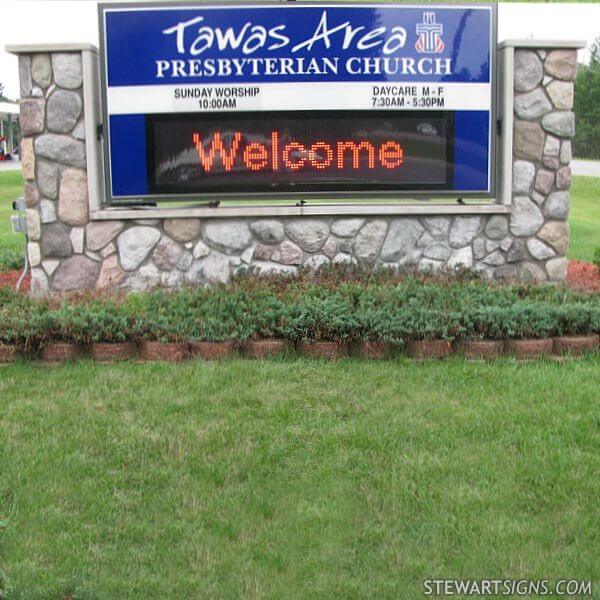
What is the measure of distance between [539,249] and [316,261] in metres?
1.94

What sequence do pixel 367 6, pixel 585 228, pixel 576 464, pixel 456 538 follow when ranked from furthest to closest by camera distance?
pixel 585 228 < pixel 367 6 < pixel 576 464 < pixel 456 538

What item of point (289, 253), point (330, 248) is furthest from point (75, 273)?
point (330, 248)

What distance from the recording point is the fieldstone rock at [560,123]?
703 centimetres

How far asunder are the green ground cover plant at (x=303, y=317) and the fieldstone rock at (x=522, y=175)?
1235 millimetres

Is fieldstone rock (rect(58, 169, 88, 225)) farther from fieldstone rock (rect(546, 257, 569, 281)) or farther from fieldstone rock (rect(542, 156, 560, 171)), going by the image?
fieldstone rock (rect(546, 257, 569, 281))

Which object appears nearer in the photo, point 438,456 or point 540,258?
point 438,456

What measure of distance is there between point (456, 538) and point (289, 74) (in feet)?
14.7

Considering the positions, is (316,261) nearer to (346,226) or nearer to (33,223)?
(346,226)

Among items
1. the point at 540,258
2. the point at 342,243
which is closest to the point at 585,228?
the point at 540,258

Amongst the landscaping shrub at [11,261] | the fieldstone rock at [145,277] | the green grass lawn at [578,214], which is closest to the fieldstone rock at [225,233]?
the fieldstone rock at [145,277]

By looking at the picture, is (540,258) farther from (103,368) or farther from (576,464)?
(103,368)

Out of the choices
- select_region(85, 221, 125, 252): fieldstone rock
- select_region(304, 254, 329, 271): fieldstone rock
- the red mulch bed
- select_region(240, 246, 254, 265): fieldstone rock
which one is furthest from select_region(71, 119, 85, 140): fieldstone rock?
the red mulch bed

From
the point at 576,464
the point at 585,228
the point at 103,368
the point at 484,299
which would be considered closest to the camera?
the point at 576,464

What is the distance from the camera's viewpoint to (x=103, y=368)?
5.36 meters
